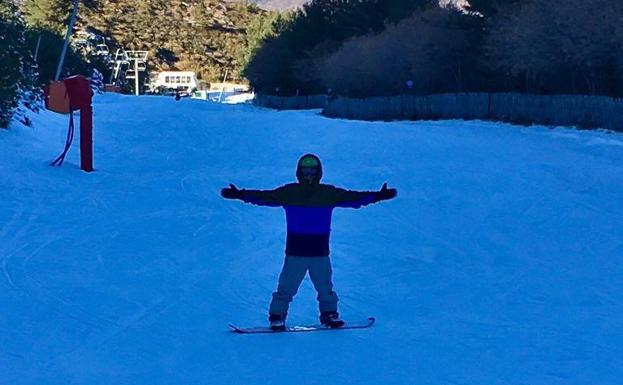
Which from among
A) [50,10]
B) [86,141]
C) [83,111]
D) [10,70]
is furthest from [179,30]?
[86,141]

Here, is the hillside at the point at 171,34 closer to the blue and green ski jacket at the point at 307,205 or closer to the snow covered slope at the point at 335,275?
the snow covered slope at the point at 335,275

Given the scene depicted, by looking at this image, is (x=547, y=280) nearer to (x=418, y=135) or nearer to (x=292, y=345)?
(x=292, y=345)

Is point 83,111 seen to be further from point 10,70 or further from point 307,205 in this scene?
point 307,205

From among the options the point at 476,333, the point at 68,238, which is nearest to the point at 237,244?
the point at 68,238

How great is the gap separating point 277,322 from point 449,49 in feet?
118

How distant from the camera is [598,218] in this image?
1027 cm

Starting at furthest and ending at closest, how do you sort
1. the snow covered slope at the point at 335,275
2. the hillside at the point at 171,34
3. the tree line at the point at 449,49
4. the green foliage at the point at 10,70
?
the hillside at the point at 171,34 < the tree line at the point at 449,49 < the green foliage at the point at 10,70 < the snow covered slope at the point at 335,275

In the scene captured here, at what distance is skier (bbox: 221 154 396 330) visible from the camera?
5582mm

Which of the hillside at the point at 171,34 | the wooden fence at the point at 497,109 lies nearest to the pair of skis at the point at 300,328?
the wooden fence at the point at 497,109

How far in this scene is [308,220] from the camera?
5648mm

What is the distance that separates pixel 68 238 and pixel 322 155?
10.1m

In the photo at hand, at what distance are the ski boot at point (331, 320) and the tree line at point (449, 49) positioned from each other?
67.1 feet

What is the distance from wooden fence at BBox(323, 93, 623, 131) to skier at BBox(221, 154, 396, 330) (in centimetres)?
1787

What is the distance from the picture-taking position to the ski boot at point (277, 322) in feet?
18.8
